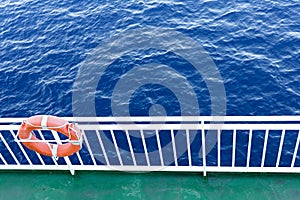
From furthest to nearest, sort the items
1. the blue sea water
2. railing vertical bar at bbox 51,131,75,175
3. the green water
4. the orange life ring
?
the blue sea water → the green water → railing vertical bar at bbox 51,131,75,175 → the orange life ring

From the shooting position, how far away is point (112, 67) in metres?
12.6

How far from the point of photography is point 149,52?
13156mm

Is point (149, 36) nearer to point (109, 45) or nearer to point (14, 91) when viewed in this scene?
point (109, 45)

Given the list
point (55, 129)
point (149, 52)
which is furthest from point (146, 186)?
point (149, 52)

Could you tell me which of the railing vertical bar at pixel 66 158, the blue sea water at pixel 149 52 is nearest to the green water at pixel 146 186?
the railing vertical bar at pixel 66 158

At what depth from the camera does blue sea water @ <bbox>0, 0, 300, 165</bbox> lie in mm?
11141

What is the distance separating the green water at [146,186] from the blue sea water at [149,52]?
516 cm

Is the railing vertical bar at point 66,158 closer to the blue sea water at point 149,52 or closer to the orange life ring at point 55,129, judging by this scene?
the orange life ring at point 55,129

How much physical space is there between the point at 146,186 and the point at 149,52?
8221 millimetres

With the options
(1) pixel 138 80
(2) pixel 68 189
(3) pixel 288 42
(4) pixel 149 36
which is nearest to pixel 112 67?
(1) pixel 138 80

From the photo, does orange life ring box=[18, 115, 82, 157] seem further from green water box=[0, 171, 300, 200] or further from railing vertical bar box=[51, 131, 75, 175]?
Answer: green water box=[0, 171, 300, 200]

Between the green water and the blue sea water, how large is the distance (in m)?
5.16

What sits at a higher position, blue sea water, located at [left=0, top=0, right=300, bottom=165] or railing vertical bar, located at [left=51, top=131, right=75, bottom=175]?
railing vertical bar, located at [left=51, top=131, right=75, bottom=175]

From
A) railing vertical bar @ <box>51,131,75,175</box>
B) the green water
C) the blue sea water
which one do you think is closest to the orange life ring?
railing vertical bar @ <box>51,131,75,175</box>
